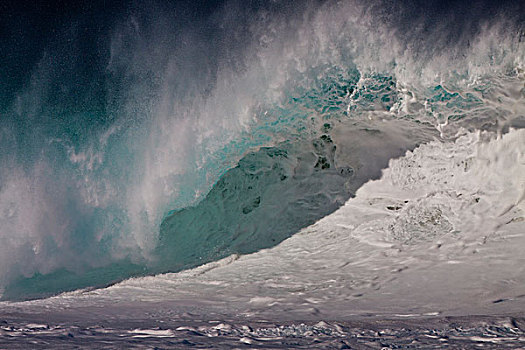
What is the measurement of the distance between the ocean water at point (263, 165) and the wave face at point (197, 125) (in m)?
0.02

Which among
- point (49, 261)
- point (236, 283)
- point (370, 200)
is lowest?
point (236, 283)

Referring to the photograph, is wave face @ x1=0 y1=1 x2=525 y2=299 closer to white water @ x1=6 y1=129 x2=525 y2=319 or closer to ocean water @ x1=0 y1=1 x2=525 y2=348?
ocean water @ x1=0 y1=1 x2=525 y2=348

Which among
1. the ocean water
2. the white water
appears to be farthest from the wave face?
the white water

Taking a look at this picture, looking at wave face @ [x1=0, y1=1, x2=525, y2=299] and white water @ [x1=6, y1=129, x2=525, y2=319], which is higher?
wave face @ [x1=0, y1=1, x2=525, y2=299]

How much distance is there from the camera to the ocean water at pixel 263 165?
3.70 metres

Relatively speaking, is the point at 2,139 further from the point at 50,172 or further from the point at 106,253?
the point at 106,253

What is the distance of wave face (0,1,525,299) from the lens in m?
4.26

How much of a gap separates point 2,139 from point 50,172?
0.68m

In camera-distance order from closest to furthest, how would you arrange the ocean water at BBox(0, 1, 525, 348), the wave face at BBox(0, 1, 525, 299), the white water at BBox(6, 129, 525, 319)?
the white water at BBox(6, 129, 525, 319) < the ocean water at BBox(0, 1, 525, 348) < the wave face at BBox(0, 1, 525, 299)

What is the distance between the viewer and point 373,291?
11.8ft

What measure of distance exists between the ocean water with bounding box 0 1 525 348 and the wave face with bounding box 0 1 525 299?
0.02 metres

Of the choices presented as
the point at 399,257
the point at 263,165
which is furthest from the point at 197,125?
the point at 399,257

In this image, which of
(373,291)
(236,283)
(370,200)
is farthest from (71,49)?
(373,291)

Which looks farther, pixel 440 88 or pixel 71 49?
pixel 71 49
